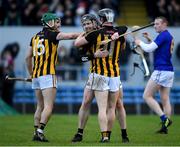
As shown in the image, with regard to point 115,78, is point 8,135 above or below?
below

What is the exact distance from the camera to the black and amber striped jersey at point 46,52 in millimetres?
15570

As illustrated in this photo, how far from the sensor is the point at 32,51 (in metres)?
16.0

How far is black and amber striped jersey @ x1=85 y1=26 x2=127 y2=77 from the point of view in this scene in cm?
1518

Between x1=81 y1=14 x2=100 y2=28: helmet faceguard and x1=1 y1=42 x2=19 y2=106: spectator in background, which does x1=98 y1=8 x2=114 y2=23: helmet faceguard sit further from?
x1=1 y1=42 x2=19 y2=106: spectator in background

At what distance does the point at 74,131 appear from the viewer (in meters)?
18.0

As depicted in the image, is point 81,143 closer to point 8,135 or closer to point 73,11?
→ point 8,135

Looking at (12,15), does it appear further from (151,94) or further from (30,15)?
(151,94)

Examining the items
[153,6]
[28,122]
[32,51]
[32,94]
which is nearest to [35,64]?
[32,51]

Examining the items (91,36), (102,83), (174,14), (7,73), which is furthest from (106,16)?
(174,14)

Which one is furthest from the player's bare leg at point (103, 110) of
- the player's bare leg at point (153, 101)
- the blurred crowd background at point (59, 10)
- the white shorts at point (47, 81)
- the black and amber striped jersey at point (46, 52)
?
the blurred crowd background at point (59, 10)

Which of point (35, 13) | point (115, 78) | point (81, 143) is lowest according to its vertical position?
point (81, 143)

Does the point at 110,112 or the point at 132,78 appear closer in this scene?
the point at 110,112

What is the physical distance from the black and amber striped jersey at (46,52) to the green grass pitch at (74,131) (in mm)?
1288

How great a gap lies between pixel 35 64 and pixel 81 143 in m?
1.76
